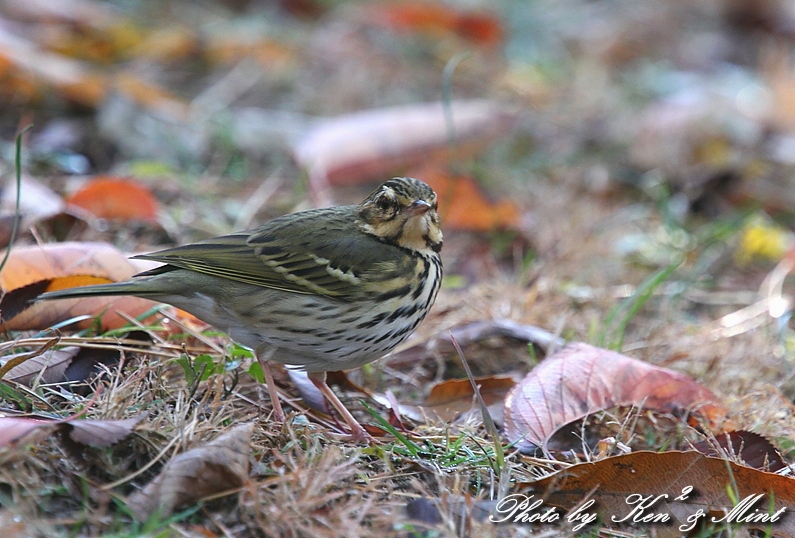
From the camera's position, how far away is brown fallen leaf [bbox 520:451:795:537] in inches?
126

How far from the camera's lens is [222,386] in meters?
3.64

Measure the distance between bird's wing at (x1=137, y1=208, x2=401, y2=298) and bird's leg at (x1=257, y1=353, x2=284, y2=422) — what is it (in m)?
0.31

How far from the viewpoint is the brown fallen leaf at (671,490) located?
3.20 meters

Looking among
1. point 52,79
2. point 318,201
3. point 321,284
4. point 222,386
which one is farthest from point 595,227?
point 52,79

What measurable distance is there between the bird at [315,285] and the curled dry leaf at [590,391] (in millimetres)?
553

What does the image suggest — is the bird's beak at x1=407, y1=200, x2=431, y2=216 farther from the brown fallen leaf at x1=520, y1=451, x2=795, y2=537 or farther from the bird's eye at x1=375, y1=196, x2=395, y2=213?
the brown fallen leaf at x1=520, y1=451, x2=795, y2=537

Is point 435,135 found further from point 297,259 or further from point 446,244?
point 297,259

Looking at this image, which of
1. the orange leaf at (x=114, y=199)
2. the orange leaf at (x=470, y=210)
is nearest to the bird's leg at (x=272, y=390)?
the orange leaf at (x=114, y=199)

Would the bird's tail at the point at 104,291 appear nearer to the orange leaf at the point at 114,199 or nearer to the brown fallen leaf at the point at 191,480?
the brown fallen leaf at the point at 191,480

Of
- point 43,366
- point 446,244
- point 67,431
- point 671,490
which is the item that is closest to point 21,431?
point 67,431

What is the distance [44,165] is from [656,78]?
19.9 ft

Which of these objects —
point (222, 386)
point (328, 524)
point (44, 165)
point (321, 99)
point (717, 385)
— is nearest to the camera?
point (328, 524)

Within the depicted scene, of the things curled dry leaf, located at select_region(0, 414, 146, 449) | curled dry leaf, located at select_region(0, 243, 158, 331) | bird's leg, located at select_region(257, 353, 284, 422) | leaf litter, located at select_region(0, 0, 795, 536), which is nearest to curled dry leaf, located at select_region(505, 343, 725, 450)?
leaf litter, located at select_region(0, 0, 795, 536)

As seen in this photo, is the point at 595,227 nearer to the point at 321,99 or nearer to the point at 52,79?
the point at 321,99
